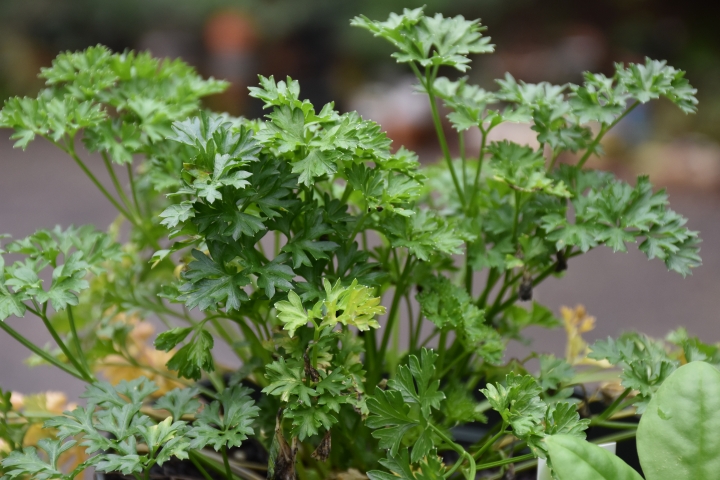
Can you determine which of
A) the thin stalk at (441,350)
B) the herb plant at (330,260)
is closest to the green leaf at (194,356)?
the herb plant at (330,260)

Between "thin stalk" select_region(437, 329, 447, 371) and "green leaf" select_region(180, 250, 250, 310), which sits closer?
"green leaf" select_region(180, 250, 250, 310)

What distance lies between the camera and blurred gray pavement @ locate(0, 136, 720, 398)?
6.00 feet

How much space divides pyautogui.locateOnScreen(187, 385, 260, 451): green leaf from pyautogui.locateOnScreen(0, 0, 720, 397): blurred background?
2.34 meters

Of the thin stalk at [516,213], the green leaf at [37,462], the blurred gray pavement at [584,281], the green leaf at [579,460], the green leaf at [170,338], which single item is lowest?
the green leaf at [37,462]

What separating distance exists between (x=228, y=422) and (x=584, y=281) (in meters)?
1.88

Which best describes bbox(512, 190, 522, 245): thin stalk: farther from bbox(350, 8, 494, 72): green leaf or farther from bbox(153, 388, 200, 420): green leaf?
bbox(153, 388, 200, 420): green leaf

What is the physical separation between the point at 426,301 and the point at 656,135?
2.91 meters

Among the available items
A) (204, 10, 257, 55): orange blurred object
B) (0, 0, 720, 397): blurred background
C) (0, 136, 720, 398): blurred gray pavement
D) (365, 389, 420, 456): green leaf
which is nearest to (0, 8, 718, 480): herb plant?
(365, 389, 420, 456): green leaf

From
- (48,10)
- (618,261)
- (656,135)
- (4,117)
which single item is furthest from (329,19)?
(4,117)

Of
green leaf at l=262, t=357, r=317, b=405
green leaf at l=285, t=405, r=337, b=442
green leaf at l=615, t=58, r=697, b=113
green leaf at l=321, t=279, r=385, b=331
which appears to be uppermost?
green leaf at l=615, t=58, r=697, b=113

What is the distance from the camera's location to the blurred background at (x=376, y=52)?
299 cm

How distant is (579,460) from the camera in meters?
0.50

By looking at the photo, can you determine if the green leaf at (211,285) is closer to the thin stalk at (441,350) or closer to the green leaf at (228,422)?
the green leaf at (228,422)

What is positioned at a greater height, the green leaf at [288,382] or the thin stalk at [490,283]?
the thin stalk at [490,283]
